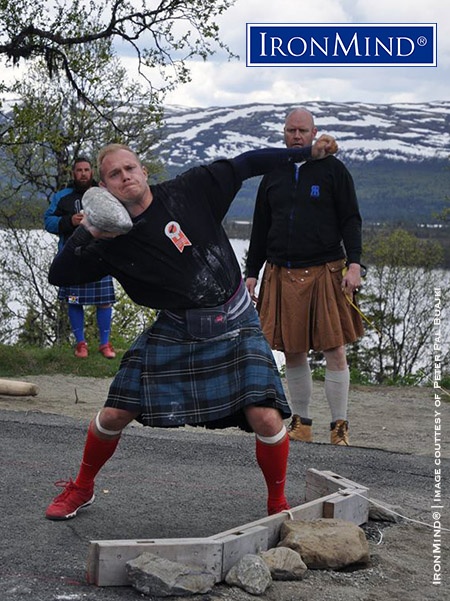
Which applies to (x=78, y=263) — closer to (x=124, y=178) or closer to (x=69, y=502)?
(x=124, y=178)

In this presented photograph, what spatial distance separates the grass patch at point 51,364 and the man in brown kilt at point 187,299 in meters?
6.30

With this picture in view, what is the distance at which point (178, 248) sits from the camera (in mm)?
4477

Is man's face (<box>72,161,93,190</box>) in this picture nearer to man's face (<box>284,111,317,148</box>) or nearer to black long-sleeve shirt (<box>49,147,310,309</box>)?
man's face (<box>284,111,317,148</box>)

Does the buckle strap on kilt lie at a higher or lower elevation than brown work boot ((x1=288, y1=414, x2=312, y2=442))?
higher

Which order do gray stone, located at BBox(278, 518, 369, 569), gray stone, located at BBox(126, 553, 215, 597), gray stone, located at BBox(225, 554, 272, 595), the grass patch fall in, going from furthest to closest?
the grass patch
gray stone, located at BBox(278, 518, 369, 569)
gray stone, located at BBox(225, 554, 272, 595)
gray stone, located at BBox(126, 553, 215, 597)

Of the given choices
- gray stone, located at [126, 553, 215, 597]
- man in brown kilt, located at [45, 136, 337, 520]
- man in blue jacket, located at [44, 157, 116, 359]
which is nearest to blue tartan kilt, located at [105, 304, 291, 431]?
man in brown kilt, located at [45, 136, 337, 520]

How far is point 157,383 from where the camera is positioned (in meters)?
4.59

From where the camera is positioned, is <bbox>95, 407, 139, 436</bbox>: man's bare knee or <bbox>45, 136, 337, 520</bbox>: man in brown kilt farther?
<bbox>95, 407, 139, 436</bbox>: man's bare knee

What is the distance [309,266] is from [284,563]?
3.28m

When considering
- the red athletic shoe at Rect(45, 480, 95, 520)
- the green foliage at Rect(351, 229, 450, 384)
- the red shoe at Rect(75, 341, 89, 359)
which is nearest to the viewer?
the red athletic shoe at Rect(45, 480, 95, 520)

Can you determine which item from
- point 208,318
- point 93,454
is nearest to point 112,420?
point 93,454

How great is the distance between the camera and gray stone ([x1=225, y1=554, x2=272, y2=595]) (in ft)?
12.8

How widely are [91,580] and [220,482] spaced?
200 centimetres

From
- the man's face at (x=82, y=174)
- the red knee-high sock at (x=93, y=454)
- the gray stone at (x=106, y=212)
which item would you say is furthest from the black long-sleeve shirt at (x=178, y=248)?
the man's face at (x=82, y=174)
